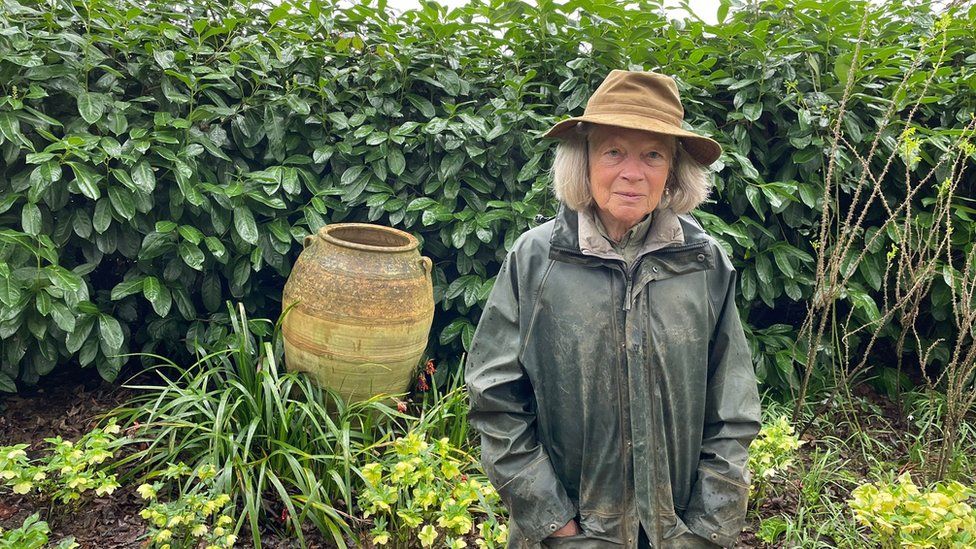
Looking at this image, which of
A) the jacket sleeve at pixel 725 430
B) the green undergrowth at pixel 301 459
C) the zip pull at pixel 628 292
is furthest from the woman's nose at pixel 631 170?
the green undergrowth at pixel 301 459

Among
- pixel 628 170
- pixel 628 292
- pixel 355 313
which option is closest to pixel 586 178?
pixel 628 170

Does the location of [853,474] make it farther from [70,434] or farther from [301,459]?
[70,434]

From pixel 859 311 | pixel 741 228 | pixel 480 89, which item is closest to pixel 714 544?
pixel 741 228

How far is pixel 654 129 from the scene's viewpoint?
1556 mm

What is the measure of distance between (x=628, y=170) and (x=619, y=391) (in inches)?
19.9

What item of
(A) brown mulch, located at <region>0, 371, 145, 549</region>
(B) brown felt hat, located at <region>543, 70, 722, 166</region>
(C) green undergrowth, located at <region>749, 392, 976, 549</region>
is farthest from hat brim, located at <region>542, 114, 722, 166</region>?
(A) brown mulch, located at <region>0, 371, 145, 549</region>

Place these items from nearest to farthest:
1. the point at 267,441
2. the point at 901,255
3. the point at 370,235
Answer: the point at 267,441, the point at 901,255, the point at 370,235

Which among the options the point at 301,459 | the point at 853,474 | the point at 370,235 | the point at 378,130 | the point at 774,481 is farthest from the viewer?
the point at 378,130

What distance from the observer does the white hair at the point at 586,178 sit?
1.74 meters

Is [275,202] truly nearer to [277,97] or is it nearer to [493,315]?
[277,97]

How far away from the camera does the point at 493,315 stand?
1782 millimetres

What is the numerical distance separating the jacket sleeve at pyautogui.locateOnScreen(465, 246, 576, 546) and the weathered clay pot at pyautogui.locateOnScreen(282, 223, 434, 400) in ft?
5.20

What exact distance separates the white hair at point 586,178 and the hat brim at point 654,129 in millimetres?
18

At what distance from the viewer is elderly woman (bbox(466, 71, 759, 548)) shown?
5.43 feet
